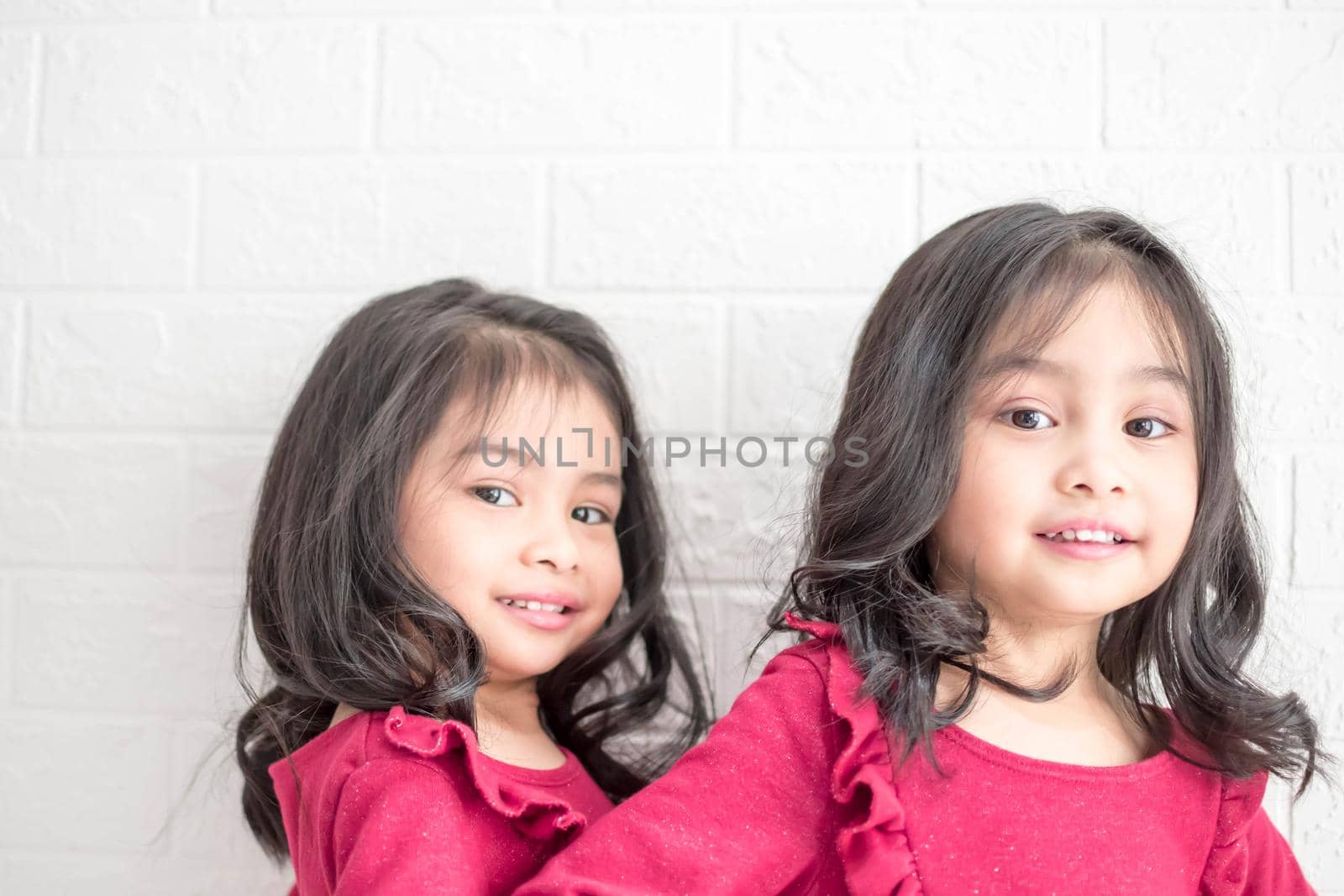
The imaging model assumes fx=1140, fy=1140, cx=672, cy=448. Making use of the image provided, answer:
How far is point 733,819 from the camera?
0.84 m

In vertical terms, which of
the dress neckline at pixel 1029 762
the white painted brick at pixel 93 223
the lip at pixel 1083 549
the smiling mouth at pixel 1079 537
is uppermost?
the white painted brick at pixel 93 223

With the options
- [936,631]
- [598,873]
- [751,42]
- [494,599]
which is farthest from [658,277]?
[598,873]

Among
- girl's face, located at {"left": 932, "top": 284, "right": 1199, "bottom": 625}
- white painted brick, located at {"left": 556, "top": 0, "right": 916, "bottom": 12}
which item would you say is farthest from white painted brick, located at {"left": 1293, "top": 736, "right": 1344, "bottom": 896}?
white painted brick, located at {"left": 556, "top": 0, "right": 916, "bottom": 12}

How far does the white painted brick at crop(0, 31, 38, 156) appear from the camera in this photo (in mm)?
1295

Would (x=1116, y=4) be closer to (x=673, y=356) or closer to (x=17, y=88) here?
(x=673, y=356)

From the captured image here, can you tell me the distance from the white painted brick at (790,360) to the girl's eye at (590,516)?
197 mm

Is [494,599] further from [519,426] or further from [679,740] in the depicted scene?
[679,740]

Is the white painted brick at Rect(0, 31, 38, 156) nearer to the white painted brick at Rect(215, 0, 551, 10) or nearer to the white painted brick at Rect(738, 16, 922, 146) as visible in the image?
the white painted brick at Rect(215, 0, 551, 10)

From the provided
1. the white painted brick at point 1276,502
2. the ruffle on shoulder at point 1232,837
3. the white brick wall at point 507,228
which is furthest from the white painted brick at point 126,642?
the white painted brick at point 1276,502

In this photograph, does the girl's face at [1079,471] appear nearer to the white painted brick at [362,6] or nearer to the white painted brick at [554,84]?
the white painted brick at [554,84]

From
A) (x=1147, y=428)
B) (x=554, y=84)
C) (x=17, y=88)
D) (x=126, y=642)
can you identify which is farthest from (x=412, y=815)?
(x=17, y=88)

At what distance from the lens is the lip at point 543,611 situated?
3.25ft

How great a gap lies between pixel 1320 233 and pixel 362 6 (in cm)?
105

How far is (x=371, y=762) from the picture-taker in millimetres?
896
